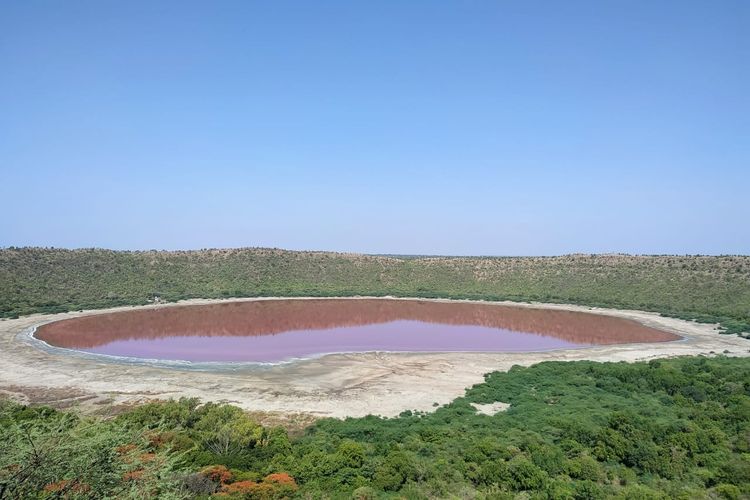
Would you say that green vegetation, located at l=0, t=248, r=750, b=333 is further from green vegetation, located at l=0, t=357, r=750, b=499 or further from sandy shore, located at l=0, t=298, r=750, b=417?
green vegetation, located at l=0, t=357, r=750, b=499

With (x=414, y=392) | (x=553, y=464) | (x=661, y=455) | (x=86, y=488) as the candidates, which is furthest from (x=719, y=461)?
(x=86, y=488)

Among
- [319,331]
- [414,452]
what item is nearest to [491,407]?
[414,452]

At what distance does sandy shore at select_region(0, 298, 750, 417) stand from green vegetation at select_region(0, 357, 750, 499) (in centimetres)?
250

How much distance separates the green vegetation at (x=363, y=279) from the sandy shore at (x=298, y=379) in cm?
2039

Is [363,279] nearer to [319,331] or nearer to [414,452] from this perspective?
[319,331]

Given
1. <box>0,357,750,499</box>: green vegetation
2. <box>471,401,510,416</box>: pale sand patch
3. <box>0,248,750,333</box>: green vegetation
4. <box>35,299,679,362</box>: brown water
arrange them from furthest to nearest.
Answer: <box>0,248,750,333</box>: green vegetation < <box>35,299,679,362</box>: brown water < <box>471,401,510,416</box>: pale sand patch < <box>0,357,750,499</box>: green vegetation

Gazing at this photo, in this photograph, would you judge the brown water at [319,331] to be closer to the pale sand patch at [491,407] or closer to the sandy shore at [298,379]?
the sandy shore at [298,379]

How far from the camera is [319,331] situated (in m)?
40.3

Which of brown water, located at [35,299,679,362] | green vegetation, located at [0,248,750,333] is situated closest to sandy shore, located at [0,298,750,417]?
brown water, located at [35,299,679,362]

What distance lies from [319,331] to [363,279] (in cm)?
3634

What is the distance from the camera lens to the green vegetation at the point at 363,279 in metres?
54.7

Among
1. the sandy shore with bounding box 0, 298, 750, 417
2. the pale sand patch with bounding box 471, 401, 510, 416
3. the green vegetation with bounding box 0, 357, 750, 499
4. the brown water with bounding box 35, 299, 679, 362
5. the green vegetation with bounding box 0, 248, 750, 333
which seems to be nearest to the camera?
the green vegetation with bounding box 0, 357, 750, 499

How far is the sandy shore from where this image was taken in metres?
20.8

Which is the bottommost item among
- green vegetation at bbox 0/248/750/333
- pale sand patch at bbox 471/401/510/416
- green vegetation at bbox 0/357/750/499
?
pale sand patch at bbox 471/401/510/416
